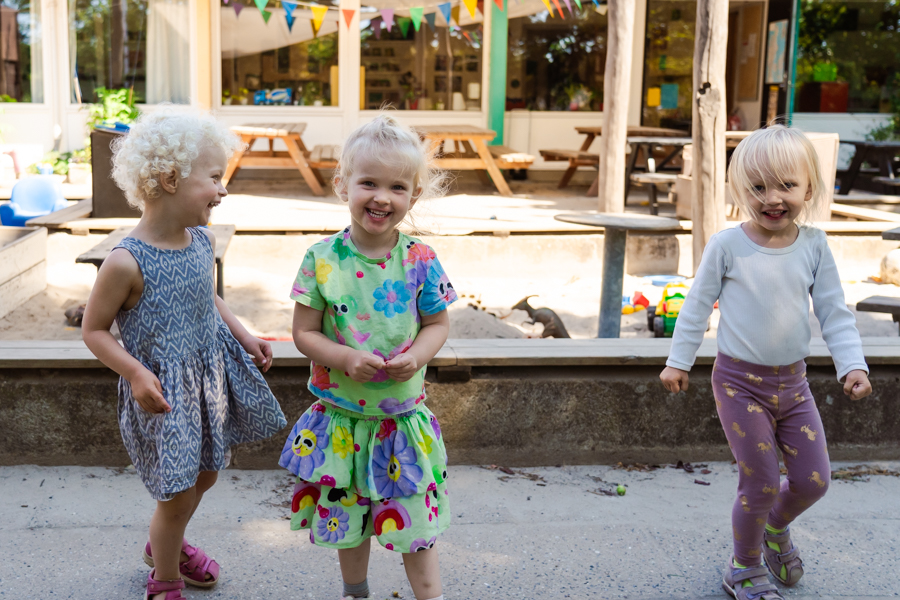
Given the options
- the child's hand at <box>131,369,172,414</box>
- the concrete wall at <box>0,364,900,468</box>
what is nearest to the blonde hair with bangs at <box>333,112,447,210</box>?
the child's hand at <box>131,369,172,414</box>

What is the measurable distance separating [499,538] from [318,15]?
400 inches

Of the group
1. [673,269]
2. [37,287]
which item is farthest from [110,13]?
[673,269]

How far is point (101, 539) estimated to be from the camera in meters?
2.83

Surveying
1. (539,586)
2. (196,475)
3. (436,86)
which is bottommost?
(539,586)

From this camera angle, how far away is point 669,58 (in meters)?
13.1

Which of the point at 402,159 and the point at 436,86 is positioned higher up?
the point at 436,86

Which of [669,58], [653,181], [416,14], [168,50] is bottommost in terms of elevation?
[653,181]

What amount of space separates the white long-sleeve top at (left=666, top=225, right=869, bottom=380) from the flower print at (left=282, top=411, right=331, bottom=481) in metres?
0.98

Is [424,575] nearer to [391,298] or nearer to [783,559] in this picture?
[391,298]

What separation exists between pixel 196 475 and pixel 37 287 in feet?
13.9

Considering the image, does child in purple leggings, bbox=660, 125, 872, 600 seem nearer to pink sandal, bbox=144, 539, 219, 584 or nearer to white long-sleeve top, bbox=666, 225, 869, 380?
white long-sleeve top, bbox=666, 225, 869, 380

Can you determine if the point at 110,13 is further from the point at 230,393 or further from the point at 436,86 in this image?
the point at 230,393

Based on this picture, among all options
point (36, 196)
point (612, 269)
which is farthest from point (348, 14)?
point (612, 269)

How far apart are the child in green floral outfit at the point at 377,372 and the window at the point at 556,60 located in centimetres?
1094
